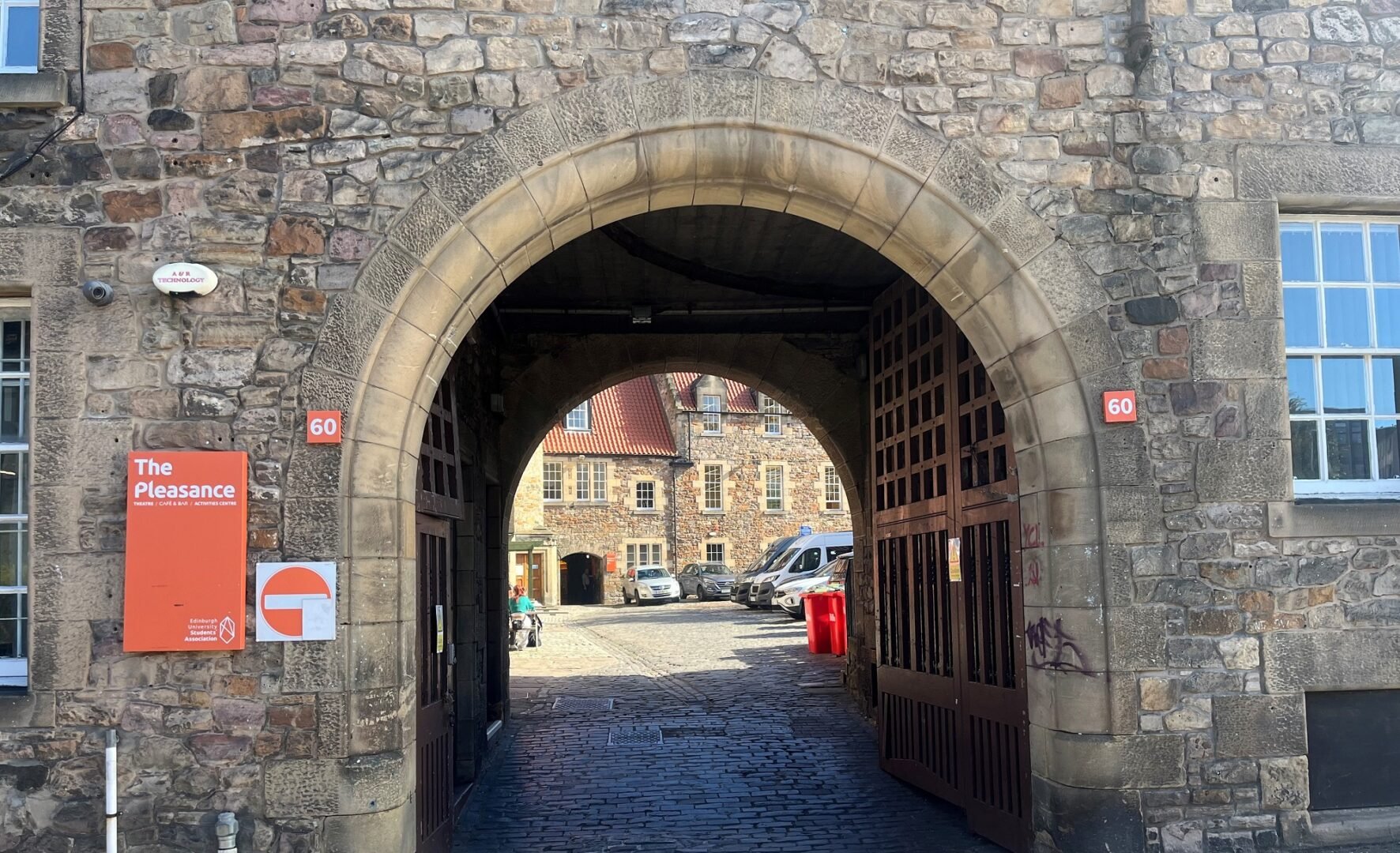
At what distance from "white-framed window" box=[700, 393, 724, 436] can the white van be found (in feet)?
41.2

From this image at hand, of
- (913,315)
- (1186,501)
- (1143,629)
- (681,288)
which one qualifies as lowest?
(1143,629)

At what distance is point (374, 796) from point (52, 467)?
2.15 m

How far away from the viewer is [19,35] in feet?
19.4

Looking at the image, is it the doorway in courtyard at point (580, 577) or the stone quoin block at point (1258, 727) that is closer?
the stone quoin block at point (1258, 727)

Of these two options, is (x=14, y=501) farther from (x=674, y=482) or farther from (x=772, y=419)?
(x=772, y=419)

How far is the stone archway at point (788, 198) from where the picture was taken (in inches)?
224

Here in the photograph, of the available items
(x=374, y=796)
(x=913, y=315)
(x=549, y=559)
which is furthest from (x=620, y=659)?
(x=549, y=559)

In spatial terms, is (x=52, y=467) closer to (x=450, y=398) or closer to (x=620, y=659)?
(x=450, y=398)

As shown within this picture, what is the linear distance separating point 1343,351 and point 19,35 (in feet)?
22.9

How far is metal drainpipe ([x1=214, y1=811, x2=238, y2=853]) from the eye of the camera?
5.25 m

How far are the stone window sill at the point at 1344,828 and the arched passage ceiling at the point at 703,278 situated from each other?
498cm

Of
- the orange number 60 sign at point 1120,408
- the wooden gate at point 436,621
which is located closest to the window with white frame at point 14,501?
the wooden gate at point 436,621

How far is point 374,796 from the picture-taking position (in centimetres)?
546

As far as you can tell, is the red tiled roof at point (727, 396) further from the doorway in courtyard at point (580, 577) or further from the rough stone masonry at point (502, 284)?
the rough stone masonry at point (502, 284)
